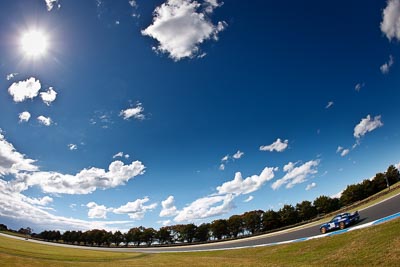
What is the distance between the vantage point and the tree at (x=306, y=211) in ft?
259

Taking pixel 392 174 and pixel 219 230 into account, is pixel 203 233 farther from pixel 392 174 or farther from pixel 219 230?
pixel 392 174

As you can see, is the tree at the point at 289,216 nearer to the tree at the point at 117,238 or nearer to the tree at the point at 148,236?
the tree at the point at 148,236

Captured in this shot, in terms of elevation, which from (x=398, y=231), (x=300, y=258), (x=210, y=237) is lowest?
(x=210, y=237)

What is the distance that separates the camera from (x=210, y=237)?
96.4m

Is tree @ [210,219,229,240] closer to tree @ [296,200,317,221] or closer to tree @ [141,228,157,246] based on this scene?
tree @ [296,200,317,221]

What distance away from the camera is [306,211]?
79.2 metres

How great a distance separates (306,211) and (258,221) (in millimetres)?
17902

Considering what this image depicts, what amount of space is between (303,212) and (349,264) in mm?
70769

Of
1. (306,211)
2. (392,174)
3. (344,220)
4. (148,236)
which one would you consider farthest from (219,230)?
(344,220)

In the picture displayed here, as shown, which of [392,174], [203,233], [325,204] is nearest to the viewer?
[392,174]

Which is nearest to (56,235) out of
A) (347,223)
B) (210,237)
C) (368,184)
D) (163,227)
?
(163,227)

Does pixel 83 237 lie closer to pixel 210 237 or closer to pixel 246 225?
pixel 210 237

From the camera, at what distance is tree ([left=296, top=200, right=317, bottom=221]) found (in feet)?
259

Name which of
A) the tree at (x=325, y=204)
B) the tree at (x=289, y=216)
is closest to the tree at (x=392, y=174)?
the tree at (x=325, y=204)
